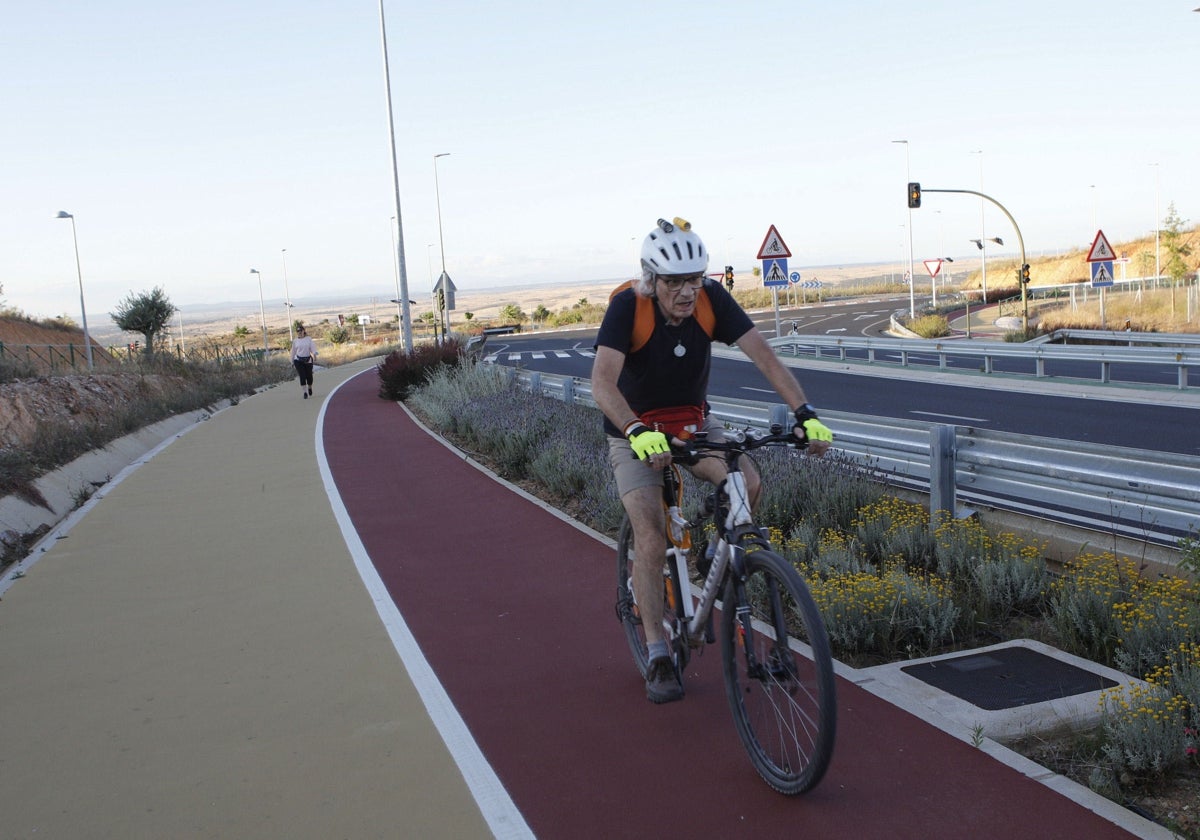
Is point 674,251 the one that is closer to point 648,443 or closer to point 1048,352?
point 648,443

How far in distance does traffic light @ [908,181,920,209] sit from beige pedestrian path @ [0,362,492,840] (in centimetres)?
3526

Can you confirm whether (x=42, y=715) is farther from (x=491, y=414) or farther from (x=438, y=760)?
(x=491, y=414)

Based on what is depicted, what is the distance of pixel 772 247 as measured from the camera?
27.3m

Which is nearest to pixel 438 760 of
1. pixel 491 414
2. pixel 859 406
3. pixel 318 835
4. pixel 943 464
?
pixel 318 835

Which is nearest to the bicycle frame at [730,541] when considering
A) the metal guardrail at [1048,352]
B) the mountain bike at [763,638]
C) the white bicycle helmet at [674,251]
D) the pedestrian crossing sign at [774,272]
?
the mountain bike at [763,638]

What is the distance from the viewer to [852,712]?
488 cm

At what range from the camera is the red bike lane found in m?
3.95

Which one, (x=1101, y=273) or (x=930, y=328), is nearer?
(x=1101, y=273)

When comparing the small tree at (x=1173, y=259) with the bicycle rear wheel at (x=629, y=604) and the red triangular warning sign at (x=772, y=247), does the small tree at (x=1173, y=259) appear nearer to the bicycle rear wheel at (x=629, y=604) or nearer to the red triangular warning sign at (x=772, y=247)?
the red triangular warning sign at (x=772, y=247)

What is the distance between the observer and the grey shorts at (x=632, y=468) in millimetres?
4887

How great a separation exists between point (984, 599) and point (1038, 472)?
1345 millimetres

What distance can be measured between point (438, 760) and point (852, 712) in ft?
6.09

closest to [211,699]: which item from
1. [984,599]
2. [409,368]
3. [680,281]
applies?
[680,281]

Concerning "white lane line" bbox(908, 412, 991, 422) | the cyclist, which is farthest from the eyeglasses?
"white lane line" bbox(908, 412, 991, 422)
